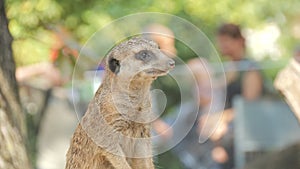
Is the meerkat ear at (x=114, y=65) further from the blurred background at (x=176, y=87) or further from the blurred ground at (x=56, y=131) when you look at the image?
the blurred ground at (x=56, y=131)

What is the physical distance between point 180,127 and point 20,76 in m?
5.63

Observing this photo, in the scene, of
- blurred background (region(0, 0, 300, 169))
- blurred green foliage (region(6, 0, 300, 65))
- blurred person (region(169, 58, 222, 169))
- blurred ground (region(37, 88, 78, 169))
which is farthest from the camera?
blurred ground (region(37, 88, 78, 169))

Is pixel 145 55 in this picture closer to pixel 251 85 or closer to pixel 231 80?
pixel 231 80

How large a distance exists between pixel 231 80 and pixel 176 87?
1.36 metres

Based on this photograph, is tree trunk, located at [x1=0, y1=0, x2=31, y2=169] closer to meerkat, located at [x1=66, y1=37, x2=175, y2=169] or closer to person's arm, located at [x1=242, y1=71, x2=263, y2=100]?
meerkat, located at [x1=66, y1=37, x2=175, y2=169]

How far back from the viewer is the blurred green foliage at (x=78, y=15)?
348 inches

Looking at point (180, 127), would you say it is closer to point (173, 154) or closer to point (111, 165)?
point (111, 165)

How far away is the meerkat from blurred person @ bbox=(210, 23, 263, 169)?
382cm

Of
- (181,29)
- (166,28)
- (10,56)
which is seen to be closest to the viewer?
(181,29)

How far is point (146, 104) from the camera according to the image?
4.69m

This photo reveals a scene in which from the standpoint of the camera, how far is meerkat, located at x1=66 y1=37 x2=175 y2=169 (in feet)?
15.0

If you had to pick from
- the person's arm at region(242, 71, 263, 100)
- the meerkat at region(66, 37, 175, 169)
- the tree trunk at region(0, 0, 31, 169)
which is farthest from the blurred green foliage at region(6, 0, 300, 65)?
the meerkat at region(66, 37, 175, 169)

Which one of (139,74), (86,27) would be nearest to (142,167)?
(139,74)

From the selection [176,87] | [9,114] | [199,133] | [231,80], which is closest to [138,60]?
[9,114]
